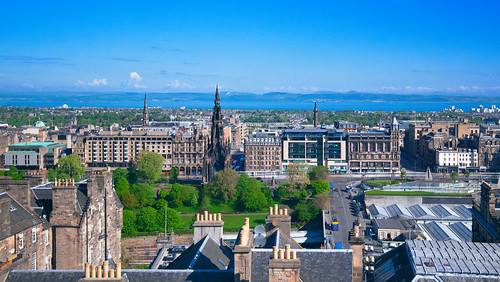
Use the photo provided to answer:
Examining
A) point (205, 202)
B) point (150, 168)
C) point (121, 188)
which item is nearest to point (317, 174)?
point (205, 202)

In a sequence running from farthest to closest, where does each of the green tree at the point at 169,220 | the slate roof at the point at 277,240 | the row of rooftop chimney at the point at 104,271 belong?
the green tree at the point at 169,220, the slate roof at the point at 277,240, the row of rooftop chimney at the point at 104,271

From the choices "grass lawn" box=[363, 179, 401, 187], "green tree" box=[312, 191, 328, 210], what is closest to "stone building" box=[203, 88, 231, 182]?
"grass lawn" box=[363, 179, 401, 187]

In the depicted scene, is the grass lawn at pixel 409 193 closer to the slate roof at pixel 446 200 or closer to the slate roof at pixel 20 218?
the slate roof at pixel 446 200

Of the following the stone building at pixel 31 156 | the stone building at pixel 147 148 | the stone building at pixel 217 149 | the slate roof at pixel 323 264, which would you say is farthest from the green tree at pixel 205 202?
the slate roof at pixel 323 264

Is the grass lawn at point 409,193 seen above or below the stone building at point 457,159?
below

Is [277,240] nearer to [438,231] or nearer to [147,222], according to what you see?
[438,231]
